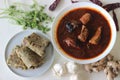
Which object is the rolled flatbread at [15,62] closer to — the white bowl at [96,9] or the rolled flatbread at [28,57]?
the rolled flatbread at [28,57]

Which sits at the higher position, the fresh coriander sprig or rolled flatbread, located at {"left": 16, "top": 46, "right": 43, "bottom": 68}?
the fresh coriander sprig

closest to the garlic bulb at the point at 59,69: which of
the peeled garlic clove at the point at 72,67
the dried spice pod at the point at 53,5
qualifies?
the peeled garlic clove at the point at 72,67

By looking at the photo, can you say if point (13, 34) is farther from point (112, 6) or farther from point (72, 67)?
point (112, 6)

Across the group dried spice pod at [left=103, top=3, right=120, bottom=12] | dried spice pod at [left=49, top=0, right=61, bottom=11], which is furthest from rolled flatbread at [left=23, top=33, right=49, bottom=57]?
dried spice pod at [left=103, top=3, right=120, bottom=12]

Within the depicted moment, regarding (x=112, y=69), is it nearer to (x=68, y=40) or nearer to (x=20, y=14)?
(x=68, y=40)

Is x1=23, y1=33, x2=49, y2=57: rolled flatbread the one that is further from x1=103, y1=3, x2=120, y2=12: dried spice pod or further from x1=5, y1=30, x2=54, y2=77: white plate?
x1=103, y1=3, x2=120, y2=12: dried spice pod
